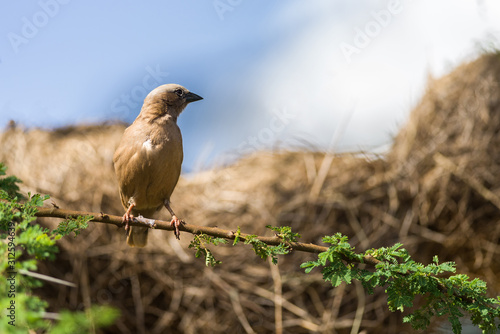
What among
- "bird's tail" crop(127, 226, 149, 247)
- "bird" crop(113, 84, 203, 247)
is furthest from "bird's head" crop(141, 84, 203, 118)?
"bird's tail" crop(127, 226, 149, 247)

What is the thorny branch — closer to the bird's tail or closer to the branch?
the branch

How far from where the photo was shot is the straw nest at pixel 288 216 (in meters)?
3.42

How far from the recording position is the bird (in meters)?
1.99

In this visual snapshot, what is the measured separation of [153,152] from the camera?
1.98m

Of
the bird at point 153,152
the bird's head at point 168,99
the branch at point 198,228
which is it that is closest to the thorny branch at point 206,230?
the branch at point 198,228

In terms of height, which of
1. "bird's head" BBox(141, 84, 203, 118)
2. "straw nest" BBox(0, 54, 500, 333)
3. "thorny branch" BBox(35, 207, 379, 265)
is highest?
"bird's head" BBox(141, 84, 203, 118)

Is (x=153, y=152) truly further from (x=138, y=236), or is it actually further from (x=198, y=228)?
(x=198, y=228)

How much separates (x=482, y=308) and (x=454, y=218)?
2.76 m

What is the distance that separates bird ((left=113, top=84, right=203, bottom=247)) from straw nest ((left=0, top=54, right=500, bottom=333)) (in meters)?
1.29

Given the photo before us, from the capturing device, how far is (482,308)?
3.98ft

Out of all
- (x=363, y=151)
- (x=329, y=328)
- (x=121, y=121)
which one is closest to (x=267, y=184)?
(x=363, y=151)

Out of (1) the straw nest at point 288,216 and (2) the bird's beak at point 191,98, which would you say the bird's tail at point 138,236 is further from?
(1) the straw nest at point 288,216

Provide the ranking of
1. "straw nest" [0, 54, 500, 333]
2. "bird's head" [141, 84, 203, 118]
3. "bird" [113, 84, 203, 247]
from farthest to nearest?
"straw nest" [0, 54, 500, 333] < "bird's head" [141, 84, 203, 118] < "bird" [113, 84, 203, 247]

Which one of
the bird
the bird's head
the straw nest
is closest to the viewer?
the bird
